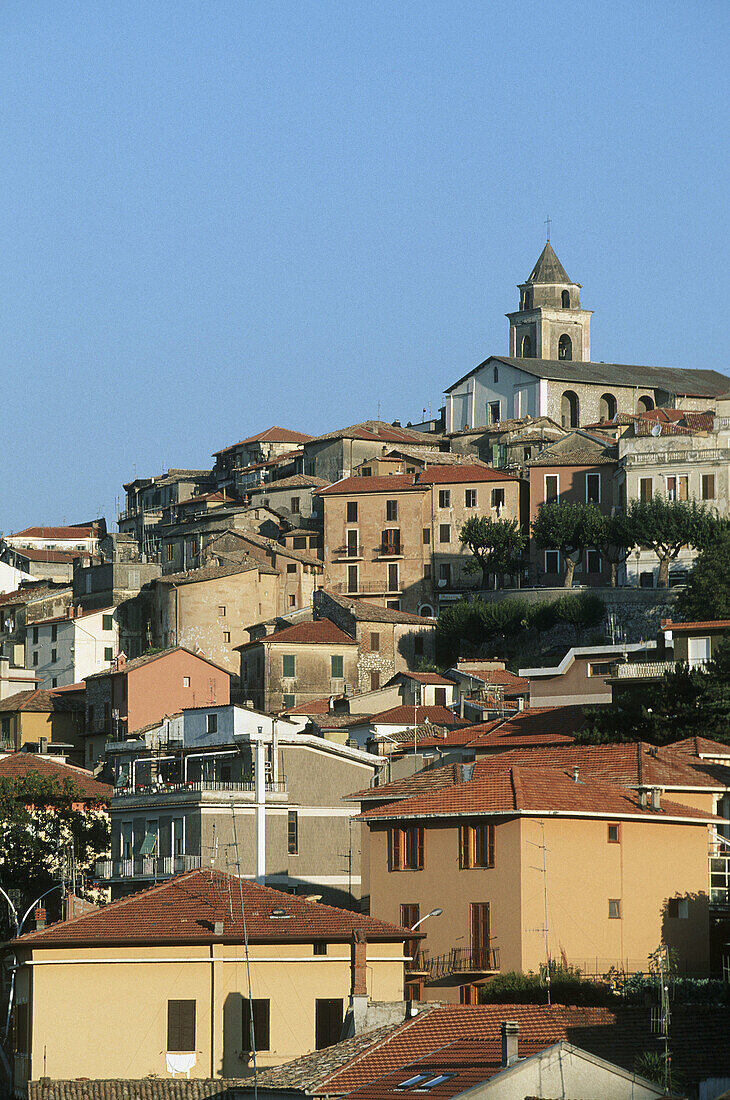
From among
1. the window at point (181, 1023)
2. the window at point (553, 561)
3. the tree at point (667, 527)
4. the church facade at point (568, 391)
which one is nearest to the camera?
the window at point (181, 1023)

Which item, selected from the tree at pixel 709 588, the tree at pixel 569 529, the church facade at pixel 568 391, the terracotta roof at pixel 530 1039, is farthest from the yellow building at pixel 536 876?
the church facade at pixel 568 391

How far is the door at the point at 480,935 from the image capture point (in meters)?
37.1

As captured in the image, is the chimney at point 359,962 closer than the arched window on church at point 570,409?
Yes

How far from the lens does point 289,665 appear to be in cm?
7931

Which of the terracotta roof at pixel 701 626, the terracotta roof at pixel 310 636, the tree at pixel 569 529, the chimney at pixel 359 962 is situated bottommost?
the chimney at pixel 359 962

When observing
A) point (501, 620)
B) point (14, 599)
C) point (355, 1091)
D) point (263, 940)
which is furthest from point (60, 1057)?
point (14, 599)

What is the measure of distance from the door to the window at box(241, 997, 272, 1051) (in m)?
4.78

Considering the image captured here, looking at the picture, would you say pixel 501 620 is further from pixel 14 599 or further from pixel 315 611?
pixel 14 599

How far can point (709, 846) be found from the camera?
4006cm

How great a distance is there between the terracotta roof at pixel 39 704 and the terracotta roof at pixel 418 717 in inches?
770

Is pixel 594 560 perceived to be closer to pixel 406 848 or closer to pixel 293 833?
pixel 293 833

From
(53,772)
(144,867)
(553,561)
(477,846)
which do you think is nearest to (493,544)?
(553,561)

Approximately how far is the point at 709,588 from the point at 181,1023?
43.5 metres

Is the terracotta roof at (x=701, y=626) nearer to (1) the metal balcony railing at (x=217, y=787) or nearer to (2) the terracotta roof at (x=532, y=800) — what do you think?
(1) the metal balcony railing at (x=217, y=787)
